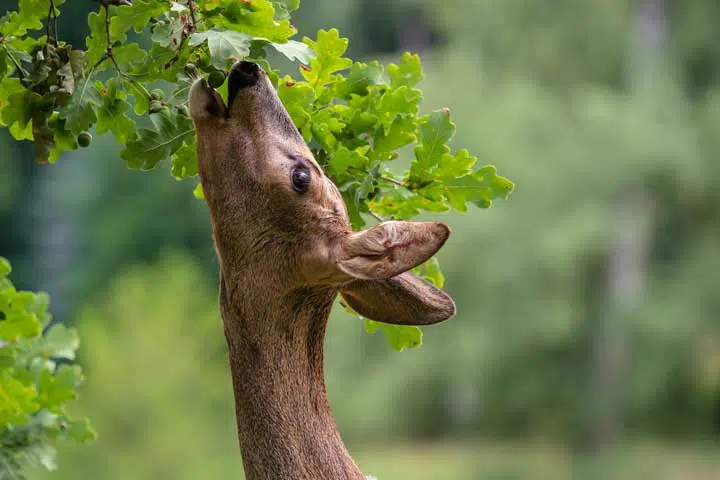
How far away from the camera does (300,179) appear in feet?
5.31

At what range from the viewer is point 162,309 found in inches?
364

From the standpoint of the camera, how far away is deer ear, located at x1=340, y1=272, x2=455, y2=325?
1.62 meters

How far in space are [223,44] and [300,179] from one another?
19 cm

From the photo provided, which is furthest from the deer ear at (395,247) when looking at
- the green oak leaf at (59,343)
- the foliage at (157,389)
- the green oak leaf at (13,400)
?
the foliage at (157,389)

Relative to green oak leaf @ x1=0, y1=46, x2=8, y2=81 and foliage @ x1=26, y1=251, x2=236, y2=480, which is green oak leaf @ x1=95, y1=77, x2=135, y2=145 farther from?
foliage @ x1=26, y1=251, x2=236, y2=480

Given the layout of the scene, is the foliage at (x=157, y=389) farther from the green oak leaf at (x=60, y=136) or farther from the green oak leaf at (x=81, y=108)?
the green oak leaf at (x=81, y=108)

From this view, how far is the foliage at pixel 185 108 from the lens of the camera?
1.74 m

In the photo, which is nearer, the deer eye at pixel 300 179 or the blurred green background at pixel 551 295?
the deer eye at pixel 300 179

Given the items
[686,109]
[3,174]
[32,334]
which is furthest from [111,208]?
[32,334]

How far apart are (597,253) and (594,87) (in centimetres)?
141

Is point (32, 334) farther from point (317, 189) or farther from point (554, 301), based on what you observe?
point (554, 301)

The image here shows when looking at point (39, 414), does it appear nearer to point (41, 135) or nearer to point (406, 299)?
point (41, 135)

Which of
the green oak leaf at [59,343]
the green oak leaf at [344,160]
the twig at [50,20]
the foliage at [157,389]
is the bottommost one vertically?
the green oak leaf at [59,343]

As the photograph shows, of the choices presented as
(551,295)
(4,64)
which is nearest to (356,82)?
(4,64)
